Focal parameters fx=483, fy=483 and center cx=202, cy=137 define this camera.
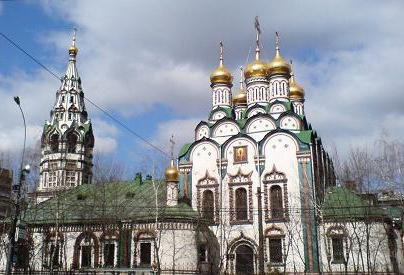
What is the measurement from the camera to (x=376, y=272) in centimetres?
2861

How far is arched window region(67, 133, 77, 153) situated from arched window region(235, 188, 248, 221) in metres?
19.3

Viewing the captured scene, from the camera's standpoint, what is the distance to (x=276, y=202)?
32.5 metres

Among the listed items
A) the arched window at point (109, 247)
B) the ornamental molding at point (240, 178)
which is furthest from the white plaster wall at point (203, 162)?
the arched window at point (109, 247)

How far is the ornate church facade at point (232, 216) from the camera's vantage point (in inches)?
1186

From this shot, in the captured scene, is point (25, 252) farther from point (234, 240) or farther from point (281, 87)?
point (281, 87)

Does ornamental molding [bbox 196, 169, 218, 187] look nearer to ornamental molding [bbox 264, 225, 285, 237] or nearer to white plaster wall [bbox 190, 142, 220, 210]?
white plaster wall [bbox 190, 142, 220, 210]

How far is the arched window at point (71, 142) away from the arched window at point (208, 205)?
17135 mm

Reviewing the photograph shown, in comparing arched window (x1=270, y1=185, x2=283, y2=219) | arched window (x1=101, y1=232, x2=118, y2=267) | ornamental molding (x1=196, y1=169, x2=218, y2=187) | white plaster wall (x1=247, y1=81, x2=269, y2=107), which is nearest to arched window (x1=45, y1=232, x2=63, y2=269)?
arched window (x1=101, y1=232, x2=118, y2=267)

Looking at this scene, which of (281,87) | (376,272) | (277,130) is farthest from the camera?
(281,87)

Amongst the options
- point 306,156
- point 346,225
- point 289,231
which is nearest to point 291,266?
point 289,231

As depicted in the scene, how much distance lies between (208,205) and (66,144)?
17.7 m

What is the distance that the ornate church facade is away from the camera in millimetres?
30125

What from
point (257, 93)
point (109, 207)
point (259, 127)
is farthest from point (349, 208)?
point (109, 207)

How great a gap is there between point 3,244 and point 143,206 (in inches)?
372
